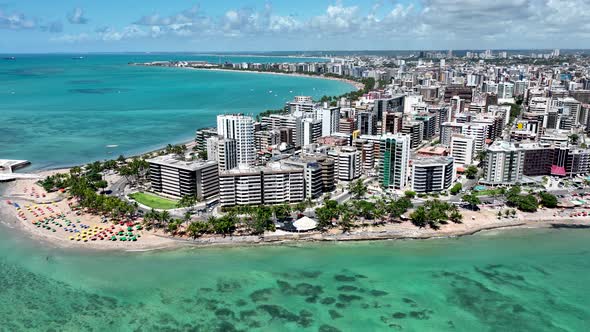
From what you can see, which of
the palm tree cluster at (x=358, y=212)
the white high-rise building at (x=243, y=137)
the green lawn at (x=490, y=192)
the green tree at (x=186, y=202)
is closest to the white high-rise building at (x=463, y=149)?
the green lawn at (x=490, y=192)

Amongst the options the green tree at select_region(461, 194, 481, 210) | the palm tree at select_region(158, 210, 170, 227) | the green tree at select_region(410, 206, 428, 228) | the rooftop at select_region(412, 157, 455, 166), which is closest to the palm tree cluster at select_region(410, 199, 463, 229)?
the green tree at select_region(410, 206, 428, 228)

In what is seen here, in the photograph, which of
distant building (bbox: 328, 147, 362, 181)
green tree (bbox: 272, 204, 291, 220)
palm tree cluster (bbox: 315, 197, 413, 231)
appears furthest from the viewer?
distant building (bbox: 328, 147, 362, 181)

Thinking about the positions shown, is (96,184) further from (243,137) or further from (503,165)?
(503,165)

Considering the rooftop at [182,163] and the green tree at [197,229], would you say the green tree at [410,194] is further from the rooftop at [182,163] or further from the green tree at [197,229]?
the green tree at [197,229]

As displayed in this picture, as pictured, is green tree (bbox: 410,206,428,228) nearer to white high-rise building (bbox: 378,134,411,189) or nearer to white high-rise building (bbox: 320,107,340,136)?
white high-rise building (bbox: 378,134,411,189)

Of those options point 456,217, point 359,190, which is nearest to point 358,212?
point 359,190
